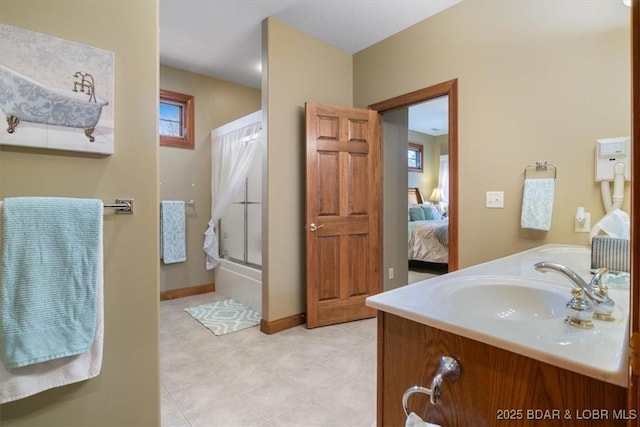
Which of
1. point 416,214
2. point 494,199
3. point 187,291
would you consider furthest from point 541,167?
point 416,214

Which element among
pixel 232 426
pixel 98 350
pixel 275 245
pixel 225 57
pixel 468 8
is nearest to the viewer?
pixel 98 350

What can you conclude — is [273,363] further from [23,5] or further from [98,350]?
[23,5]

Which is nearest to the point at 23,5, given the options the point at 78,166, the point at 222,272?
the point at 78,166

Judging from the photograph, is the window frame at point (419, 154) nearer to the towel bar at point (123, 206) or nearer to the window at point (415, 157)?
the window at point (415, 157)

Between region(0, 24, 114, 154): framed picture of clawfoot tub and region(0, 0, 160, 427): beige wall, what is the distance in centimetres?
4

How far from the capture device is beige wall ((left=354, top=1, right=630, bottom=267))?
6.28 feet

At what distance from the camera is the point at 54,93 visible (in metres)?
1.19

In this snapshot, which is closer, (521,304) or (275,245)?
(521,304)

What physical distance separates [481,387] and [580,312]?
0.31m

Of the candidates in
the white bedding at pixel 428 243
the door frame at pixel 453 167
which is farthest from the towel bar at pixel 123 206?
the white bedding at pixel 428 243

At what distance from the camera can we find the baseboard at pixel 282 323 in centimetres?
276

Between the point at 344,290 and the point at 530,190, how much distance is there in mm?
1736

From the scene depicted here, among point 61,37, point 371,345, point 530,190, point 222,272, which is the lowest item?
point 371,345

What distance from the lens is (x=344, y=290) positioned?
3.02m
